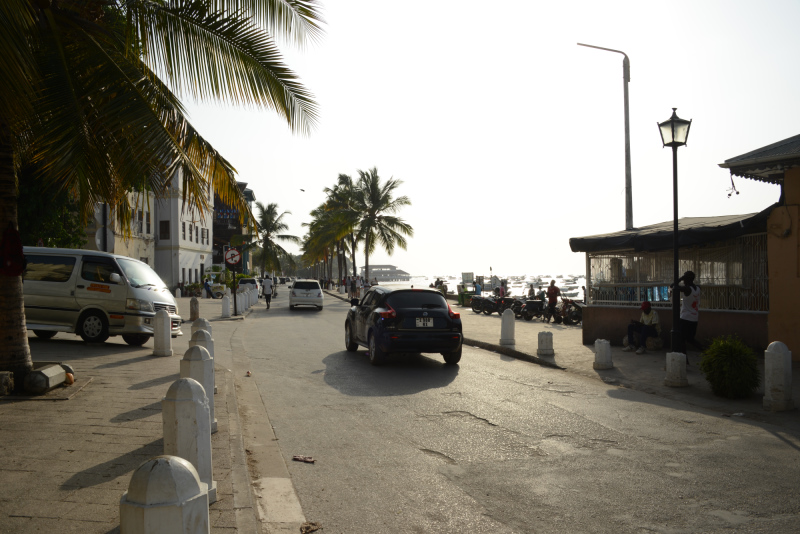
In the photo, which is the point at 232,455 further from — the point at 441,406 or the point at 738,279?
the point at 738,279

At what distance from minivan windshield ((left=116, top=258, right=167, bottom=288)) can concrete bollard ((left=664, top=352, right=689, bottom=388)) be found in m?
11.2

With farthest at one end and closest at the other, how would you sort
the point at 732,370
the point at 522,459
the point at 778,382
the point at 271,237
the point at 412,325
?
the point at 271,237
the point at 412,325
the point at 732,370
the point at 778,382
the point at 522,459

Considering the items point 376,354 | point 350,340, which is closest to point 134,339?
point 350,340

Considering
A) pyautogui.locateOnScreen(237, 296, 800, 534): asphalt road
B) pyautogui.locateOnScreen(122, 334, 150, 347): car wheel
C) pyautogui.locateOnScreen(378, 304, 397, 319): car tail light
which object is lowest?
pyautogui.locateOnScreen(237, 296, 800, 534): asphalt road

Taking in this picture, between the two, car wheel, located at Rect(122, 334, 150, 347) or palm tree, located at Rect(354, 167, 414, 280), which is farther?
palm tree, located at Rect(354, 167, 414, 280)

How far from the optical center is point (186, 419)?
4.13 metres

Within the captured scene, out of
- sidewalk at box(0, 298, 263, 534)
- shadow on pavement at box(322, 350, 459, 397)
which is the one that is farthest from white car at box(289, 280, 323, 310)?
sidewalk at box(0, 298, 263, 534)

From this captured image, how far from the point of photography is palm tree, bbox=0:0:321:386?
275 inches

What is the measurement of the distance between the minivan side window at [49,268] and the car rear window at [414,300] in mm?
7475

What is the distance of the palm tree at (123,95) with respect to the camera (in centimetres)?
699

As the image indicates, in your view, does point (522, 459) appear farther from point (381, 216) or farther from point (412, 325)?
point (381, 216)

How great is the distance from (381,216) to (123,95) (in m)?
40.2

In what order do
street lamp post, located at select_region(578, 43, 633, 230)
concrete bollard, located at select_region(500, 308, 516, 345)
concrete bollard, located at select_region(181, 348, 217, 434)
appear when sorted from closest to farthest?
concrete bollard, located at select_region(181, 348, 217, 434) < concrete bollard, located at select_region(500, 308, 516, 345) < street lamp post, located at select_region(578, 43, 633, 230)

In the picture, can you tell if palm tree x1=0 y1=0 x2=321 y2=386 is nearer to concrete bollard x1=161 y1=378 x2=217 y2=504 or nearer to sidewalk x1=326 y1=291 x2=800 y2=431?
concrete bollard x1=161 y1=378 x2=217 y2=504
